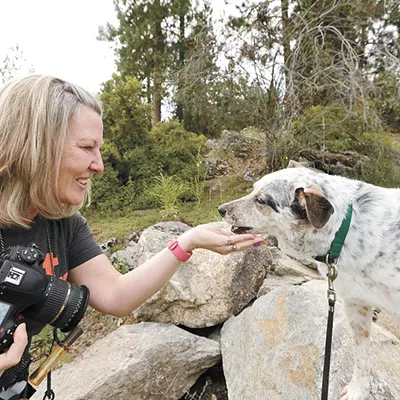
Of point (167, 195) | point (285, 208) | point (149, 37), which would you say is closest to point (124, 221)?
point (167, 195)

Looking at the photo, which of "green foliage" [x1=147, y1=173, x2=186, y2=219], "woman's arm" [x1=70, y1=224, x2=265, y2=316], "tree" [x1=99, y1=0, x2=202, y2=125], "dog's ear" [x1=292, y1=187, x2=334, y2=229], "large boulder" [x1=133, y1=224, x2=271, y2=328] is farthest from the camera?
"tree" [x1=99, y1=0, x2=202, y2=125]

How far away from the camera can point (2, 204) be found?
1795 mm

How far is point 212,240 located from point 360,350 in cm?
118

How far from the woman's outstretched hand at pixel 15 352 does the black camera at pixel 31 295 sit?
0.03 m

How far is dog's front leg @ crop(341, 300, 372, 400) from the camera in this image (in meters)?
2.22

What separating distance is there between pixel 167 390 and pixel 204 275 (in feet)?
3.59

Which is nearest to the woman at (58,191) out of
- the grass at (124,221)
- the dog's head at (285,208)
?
the dog's head at (285,208)

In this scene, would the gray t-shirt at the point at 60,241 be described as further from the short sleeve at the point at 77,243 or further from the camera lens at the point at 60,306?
the camera lens at the point at 60,306

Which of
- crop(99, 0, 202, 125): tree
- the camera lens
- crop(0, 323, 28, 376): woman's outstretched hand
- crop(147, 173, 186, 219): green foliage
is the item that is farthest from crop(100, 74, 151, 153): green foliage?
crop(0, 323, 28, 376): woman's outstretched hand

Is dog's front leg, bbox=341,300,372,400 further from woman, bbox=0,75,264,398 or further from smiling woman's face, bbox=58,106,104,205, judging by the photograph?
smiling woman's face, bbox=58,106,104,205

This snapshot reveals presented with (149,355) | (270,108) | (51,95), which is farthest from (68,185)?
(270,108)

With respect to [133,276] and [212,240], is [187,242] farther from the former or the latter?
[133,276]

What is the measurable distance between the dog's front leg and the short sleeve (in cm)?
173

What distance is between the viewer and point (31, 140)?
1.74 metres
